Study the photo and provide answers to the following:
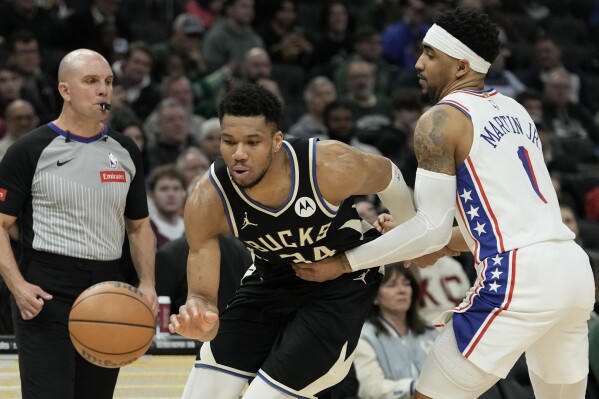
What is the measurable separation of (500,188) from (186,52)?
7189 mm

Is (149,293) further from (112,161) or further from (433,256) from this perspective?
(433,256)

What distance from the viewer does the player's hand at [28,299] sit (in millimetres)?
4723

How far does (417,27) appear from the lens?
40.4 ft

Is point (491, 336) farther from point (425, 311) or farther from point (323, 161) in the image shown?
point (425, 311)

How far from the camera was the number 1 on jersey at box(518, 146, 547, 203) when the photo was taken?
14.5 ft

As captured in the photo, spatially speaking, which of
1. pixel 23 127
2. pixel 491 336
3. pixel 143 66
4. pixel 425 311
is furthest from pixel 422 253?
pixel 143 66

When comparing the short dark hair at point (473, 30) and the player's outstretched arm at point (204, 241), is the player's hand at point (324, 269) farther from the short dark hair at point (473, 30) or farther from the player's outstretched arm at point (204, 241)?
the short dark hair at point (473, 30)

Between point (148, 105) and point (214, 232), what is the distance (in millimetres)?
6036

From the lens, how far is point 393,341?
6781 millimetres

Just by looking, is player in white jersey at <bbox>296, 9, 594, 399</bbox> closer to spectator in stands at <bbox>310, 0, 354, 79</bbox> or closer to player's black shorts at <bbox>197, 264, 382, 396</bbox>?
player's black shorts at <bbox>197, 264, 382, 396</bbox>

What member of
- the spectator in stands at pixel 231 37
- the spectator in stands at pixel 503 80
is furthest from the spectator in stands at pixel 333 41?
the spectator in stands at pixel 503 80

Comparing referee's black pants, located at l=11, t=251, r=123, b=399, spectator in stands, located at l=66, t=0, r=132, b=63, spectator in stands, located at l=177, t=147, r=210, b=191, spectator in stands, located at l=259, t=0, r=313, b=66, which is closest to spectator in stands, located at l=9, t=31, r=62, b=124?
spectator in stands, located at l=66, t=0, r=132, b=63

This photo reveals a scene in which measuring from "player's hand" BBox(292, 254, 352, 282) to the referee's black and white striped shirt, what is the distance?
949mm

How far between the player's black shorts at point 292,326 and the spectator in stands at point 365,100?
6269 millimetres
